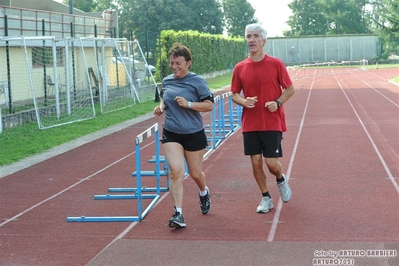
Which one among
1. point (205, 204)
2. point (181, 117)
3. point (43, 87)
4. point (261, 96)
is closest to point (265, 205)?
point (205, 204)

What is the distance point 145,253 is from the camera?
7.00 metres

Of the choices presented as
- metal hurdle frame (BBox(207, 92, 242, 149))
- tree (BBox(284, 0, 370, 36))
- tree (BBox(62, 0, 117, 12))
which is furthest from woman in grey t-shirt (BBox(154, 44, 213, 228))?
tree (BBox(284, 0, 370, 36))

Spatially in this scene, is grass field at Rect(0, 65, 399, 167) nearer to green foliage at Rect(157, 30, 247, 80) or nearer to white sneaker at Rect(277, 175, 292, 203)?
white sneaker at Rect(277, 175, 292, 203)

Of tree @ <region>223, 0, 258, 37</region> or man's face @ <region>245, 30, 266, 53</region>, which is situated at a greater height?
tree @ <region>223, 0, 258, 37</region>

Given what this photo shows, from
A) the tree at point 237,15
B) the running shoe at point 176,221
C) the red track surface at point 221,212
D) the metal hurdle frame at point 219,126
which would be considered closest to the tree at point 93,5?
the tree at point 237,15

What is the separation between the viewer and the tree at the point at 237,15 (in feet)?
349

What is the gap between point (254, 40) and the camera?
8.20 metres

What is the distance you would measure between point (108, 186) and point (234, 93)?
3249 millimetres

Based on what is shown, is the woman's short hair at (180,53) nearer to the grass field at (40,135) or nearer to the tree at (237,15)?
the grass field at (40,135)

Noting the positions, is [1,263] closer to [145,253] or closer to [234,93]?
[145,253]

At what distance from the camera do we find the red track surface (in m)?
6.95

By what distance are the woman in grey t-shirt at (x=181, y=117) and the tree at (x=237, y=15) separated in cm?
9854

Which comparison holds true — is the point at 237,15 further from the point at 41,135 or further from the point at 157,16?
the point at 41,135

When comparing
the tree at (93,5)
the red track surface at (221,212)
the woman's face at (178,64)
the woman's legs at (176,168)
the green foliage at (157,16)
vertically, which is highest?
the tree at (93,5)
